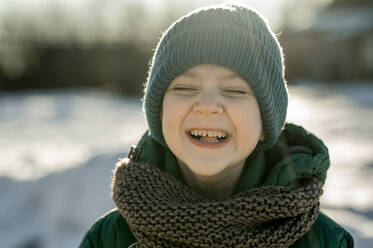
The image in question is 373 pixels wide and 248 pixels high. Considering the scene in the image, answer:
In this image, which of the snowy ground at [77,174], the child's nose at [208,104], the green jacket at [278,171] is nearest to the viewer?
the child's nose at [208,104]

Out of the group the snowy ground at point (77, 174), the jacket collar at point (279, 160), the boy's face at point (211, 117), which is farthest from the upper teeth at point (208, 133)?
the snowy ground at point (77, 174)

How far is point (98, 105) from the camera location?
1140 cm

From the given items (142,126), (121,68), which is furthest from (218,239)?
(121,68)

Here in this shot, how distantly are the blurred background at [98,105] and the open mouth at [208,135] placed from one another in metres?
0.61

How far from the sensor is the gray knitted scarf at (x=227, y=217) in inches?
57.9

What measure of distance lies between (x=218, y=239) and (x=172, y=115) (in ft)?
1.58

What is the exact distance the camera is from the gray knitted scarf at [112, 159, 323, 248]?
1.47 m

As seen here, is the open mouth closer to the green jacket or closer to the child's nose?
the child's nose

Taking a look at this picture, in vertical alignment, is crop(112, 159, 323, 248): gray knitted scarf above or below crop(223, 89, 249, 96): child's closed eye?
below

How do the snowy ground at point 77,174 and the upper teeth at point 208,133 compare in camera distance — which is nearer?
the upper teeth at point 208,133

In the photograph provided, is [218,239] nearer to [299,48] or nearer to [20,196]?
[20,196]

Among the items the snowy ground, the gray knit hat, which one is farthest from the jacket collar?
the snowy ground

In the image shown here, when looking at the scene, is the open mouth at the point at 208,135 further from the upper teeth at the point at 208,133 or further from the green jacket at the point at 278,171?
the green jacket at the point at 278,171

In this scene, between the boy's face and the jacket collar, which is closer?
the boy's face
